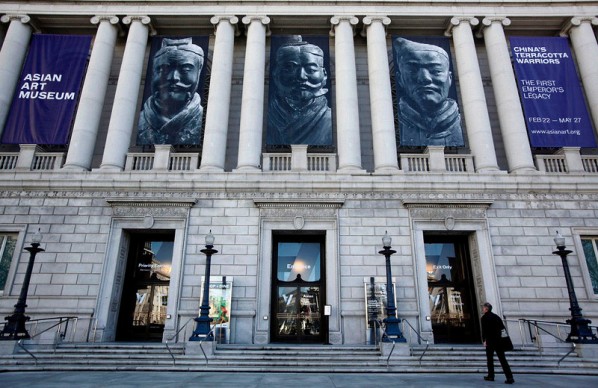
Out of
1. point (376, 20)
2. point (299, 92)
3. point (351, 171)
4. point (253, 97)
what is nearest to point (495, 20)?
point (376, 20)

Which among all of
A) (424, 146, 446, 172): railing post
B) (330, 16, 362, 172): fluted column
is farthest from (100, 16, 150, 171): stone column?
(424, 146, 446, 172): railing post

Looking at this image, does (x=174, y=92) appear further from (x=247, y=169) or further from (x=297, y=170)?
(x=297, y=170)

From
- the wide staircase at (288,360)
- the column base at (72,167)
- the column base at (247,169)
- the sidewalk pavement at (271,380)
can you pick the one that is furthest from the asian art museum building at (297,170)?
the sidewalk pavement at (271,380)

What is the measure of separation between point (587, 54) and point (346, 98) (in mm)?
12571

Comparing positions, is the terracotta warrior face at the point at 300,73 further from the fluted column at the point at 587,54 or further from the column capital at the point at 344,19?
the fluted column at the point at 587,54

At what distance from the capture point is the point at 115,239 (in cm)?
1662

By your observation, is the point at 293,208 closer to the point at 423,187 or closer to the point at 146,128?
the point at 423,187

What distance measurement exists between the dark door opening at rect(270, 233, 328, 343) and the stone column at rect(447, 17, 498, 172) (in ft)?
26.8

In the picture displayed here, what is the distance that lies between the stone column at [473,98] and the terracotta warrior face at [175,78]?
43.5 feet

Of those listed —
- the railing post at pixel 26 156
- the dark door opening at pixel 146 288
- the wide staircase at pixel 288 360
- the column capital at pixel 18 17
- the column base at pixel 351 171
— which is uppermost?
the column capital at pixel 18 17

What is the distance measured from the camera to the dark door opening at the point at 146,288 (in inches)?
661

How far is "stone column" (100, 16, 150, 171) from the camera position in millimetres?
18031

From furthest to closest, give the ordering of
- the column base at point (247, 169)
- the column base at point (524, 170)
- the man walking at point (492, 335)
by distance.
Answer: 1. the column base at point (247, 169)
2. the column base at point (524, 170)
3. the man walking at point (492, 335)

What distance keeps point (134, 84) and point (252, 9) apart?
7374 millimetres
